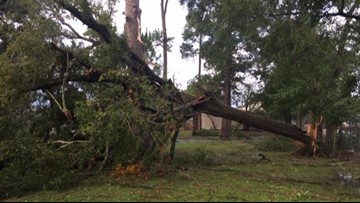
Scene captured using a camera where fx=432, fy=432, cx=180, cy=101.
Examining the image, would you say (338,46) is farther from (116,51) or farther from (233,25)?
(116,51)

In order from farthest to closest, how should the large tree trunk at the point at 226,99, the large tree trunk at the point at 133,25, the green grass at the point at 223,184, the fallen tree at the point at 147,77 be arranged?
the large tree trunk at the point at 226,99
the large tree trunk at the point at 133,25
the fallen tree at the point at 147,77
the green grass at the point at 223,184

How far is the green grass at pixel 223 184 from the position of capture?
6.70m

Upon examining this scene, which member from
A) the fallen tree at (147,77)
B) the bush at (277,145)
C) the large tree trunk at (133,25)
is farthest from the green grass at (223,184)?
the bush at (277,145)

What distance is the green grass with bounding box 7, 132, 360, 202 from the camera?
22.0 ft

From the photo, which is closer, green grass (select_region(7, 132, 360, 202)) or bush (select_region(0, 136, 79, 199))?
green grass (select_region(7, 132, 360, 202))

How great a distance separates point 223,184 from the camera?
27.3 feet

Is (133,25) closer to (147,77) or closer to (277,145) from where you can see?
(147,77)

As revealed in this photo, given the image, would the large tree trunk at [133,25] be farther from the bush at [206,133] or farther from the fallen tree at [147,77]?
the bush at [206,133]

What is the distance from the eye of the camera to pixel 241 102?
30422 mm

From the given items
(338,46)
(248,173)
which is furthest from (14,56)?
(338,46)

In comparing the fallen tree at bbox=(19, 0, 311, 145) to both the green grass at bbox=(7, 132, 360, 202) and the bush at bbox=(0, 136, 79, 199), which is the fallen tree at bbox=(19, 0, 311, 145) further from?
the bush at bbox=(0, 136, 79, 199)

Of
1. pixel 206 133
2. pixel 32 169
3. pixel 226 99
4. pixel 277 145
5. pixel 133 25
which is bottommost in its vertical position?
pixel 32 169

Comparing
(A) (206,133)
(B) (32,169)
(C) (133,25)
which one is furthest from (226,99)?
(B) (32,169)

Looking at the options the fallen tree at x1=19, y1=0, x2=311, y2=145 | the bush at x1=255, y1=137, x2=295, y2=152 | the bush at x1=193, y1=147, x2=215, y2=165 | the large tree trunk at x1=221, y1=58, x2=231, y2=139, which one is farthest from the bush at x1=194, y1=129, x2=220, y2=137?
the bush at x1=193, y1=147, x2=215, y2=165
